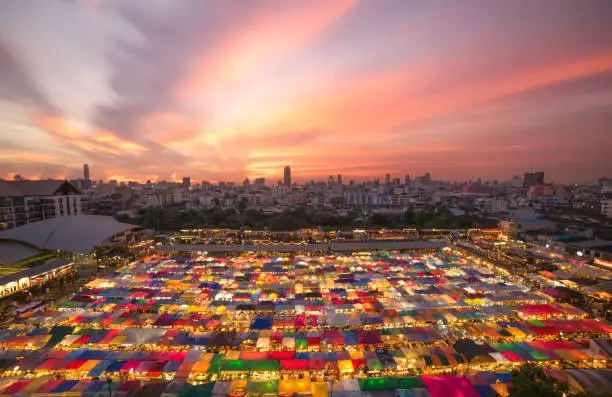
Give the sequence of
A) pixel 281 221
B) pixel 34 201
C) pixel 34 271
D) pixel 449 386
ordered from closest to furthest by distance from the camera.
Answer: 1. pixel 449 386
2. pixel 34 271
3. pixel 34 201
4. pixel 281 221

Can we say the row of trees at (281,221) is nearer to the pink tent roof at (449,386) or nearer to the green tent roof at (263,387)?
the green tent roof at (263,387)

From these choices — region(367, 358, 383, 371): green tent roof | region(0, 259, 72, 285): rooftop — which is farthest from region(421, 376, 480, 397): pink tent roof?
region(0, 259, 72, 285): rooftop

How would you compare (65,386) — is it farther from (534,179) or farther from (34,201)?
(534,179)

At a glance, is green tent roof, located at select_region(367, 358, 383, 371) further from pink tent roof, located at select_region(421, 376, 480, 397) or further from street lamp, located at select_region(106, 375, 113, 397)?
street lamp, located at select_region(106, 375, 113, 397)

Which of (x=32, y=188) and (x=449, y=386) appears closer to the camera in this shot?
(x=449, y=386)

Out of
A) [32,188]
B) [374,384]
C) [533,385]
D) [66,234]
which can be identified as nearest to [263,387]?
[374,384]

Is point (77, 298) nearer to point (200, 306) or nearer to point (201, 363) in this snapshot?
point (200, 306)

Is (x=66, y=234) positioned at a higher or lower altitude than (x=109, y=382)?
higher

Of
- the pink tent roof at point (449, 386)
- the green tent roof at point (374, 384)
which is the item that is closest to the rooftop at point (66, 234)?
the green tent roof at point (374, 384)

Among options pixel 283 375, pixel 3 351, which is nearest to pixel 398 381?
pixel 283 375

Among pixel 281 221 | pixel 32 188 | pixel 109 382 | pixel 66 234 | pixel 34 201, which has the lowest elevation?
pixel 109 382
